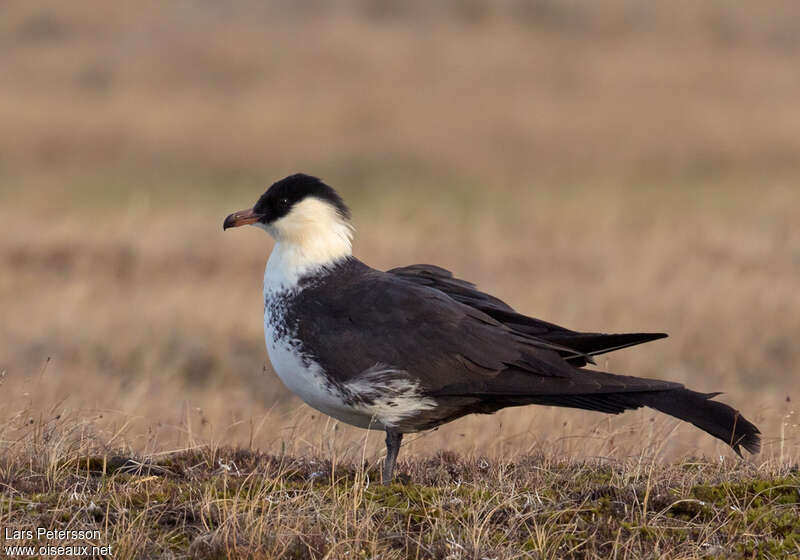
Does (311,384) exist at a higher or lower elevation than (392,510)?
higher

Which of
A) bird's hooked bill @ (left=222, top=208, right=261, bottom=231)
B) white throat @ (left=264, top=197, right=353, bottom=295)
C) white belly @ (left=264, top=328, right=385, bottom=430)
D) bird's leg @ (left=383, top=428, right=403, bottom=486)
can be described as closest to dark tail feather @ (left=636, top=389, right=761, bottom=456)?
bird's leg @ (left=383, top=428, right=403, bottom=486)

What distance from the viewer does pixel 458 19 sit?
32.7 metres

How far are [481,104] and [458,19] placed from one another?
4968mm

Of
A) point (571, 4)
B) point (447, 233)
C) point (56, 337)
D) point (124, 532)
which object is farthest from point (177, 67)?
point (124, 532)

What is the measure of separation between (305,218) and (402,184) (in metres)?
19.4

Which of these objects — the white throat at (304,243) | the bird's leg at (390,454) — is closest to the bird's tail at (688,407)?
the bird's leg at (390,454)

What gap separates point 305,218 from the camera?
5.72 meters

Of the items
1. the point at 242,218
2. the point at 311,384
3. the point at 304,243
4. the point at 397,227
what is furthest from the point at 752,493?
the point at 397,227

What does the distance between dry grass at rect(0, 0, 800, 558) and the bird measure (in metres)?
0.32

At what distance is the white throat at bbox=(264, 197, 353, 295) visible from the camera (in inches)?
220

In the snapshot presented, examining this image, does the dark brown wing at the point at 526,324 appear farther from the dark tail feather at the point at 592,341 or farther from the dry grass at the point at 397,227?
the dry grass at the point at 397,227

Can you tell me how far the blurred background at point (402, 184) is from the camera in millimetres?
11227

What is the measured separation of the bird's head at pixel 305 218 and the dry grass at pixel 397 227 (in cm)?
105

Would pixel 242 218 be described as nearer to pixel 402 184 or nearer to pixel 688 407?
pixel 688 407
